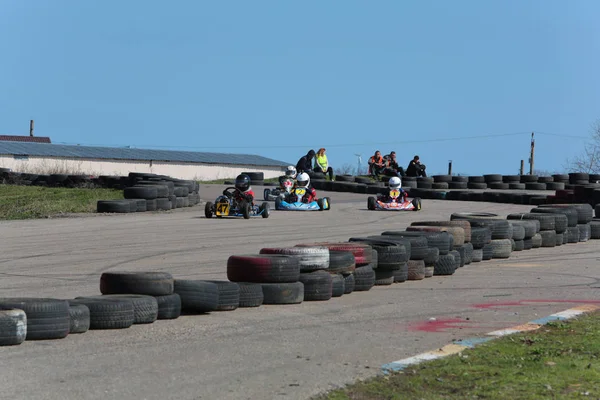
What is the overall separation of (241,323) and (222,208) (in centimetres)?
1339

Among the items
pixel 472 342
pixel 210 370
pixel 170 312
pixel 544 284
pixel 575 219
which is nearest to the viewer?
pixel 210 370

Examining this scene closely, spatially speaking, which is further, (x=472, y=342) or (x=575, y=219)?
(x=575, y=219)

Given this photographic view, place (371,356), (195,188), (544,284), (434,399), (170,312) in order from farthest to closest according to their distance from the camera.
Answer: (195,188) → (544,284) → (170,312) → (371,356) → (434,399)

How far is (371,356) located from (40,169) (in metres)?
37.7

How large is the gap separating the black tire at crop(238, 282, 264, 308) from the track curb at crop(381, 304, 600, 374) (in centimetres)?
206

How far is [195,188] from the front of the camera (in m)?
Result: 27.3

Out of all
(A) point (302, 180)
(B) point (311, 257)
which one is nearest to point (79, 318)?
(B) point (311, 257)

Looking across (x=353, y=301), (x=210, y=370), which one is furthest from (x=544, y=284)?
(x=210, y=370)

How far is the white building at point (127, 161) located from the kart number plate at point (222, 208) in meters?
27.0

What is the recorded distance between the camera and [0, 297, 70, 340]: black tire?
689 centimetres

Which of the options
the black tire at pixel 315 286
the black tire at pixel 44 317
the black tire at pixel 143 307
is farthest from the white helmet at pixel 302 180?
the black tire at pixel 44 317

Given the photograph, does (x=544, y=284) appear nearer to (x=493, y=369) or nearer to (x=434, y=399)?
(x=493, y=369)

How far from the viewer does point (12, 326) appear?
22.0 ft

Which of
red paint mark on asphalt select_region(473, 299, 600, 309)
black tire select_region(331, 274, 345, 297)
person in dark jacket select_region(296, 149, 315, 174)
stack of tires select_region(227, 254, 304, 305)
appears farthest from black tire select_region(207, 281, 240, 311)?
person in dark jacket select_region(296, 149, 315, 174)
